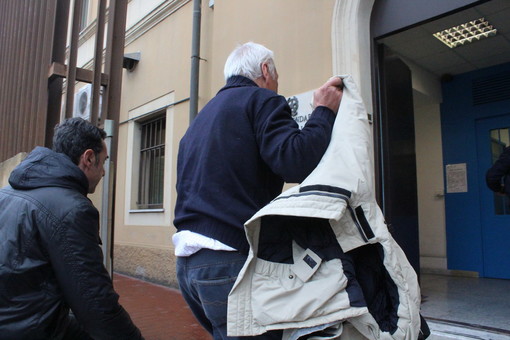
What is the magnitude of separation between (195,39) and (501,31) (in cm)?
407

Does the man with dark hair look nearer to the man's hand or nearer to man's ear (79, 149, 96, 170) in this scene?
man's ear (79, 149, 96, 170)

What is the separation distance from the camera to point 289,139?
134 cm

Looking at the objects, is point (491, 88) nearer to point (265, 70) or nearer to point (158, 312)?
point (158, 312)

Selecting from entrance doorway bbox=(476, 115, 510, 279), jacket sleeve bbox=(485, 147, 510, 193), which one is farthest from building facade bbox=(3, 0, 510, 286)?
jacket sleeve bbox=(485, 147, 510, 193)

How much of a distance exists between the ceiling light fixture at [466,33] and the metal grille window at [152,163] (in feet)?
14.9

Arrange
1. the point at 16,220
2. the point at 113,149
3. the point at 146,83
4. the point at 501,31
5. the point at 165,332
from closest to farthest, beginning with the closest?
the point at 16,220, the point at 113,149, the point at 165,332, the point at 501,31, the point at 146,83

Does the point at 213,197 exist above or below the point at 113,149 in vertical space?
below

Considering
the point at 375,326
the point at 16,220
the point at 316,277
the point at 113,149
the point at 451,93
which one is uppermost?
the point at 451,93

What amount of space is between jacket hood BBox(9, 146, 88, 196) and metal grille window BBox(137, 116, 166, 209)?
549cm

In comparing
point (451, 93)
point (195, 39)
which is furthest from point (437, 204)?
point (195, 39)

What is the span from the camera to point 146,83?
25.5 ft

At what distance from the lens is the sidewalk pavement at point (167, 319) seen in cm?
334

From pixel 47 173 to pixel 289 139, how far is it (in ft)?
3.46

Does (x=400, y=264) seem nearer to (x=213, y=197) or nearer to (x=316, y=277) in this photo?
(x=316, y=277)
